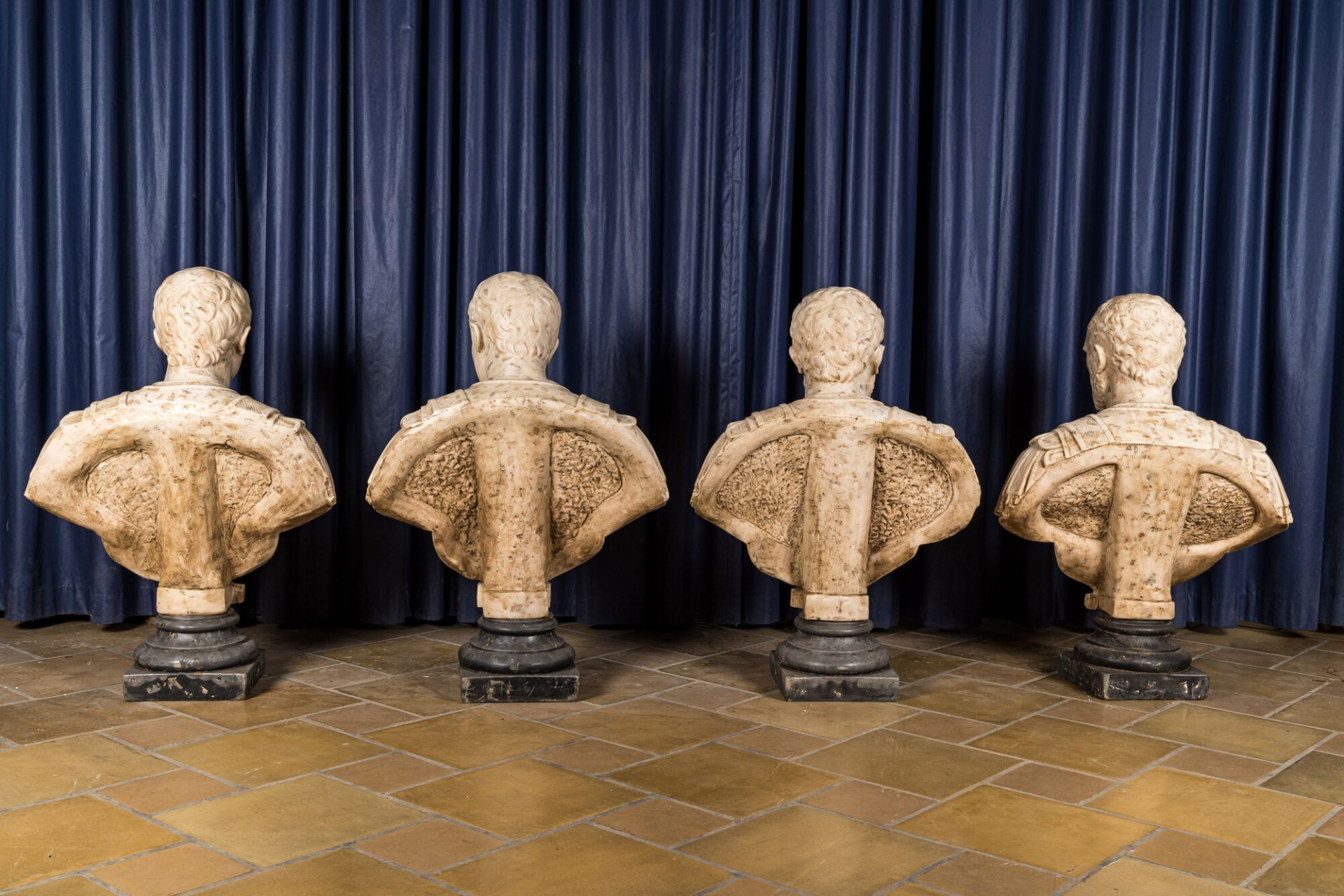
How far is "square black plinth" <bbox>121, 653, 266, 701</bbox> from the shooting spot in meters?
3.39

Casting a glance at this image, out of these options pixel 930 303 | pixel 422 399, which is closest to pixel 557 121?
pixel 422 399

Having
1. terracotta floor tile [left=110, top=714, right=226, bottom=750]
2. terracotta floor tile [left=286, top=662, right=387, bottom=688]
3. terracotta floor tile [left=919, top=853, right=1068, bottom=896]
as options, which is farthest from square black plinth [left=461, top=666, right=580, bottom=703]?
terracotta floor tile [left=919, top=853, right=1068, bottom=896]

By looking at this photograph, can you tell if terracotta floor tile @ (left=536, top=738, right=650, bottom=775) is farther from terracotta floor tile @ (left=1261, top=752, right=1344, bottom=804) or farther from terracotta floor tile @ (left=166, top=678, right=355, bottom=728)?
terracotta floor tile @ (left=1261, top=752, right=1344, bottom=804)

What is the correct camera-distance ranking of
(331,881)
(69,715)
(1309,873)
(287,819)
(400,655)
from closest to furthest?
(331,881)
(1309,873)
(287,819)
(69,715)
(400,655)

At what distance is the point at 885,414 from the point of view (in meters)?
3.39

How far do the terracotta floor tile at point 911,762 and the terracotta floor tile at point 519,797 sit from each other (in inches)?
21.1

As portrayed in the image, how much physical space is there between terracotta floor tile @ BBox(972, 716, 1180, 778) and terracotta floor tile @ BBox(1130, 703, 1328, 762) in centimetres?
10

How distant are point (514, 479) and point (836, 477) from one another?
34.2 inches

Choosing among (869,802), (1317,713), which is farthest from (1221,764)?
(869,802)

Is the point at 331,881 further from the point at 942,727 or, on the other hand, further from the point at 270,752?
the point at 942,727

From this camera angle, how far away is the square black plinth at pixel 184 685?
339cm

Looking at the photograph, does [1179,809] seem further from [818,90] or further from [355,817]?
[818,90]

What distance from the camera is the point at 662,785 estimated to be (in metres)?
2.79

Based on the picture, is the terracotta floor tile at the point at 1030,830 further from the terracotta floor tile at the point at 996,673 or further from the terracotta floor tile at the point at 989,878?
the terracotta floor tile at the point at 996,673
